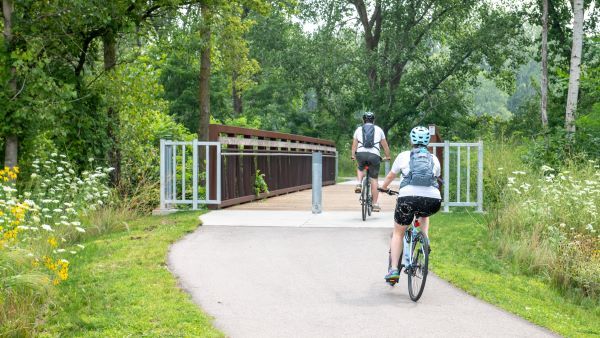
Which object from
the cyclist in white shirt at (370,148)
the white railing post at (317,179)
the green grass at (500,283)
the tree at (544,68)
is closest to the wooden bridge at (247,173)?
the white railing post at (317,179)

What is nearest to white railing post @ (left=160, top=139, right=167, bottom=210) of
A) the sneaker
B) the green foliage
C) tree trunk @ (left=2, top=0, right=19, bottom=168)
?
tree trunk @ (left=2, top=0, right=19, bottom=168)

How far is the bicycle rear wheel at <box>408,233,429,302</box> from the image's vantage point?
7330 millimetres

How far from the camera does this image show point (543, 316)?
7.21 metres

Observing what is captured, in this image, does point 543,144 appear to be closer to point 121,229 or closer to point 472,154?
point 472,154

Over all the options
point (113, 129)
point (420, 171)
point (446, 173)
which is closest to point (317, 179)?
point (446, 173)

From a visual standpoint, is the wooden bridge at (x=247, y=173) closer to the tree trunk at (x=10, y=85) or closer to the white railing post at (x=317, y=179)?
the white railing post at (x=317, y=179)

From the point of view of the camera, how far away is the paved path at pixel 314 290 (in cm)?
650

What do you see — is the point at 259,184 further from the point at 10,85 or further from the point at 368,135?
the point at 10,85

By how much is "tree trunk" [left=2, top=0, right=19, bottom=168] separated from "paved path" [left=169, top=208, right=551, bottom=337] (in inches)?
145

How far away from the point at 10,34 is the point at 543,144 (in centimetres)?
1036

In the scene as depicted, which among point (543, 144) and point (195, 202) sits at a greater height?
point (543, 144)

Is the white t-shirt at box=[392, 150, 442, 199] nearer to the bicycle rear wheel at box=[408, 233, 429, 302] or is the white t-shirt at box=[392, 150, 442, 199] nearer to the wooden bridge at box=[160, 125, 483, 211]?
the bicycle rear wheel at box=[408, 233, 429, 302]

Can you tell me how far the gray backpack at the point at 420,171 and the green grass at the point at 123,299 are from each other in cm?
217

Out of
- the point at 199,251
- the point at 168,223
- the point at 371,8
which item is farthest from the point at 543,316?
the point at 371,8
